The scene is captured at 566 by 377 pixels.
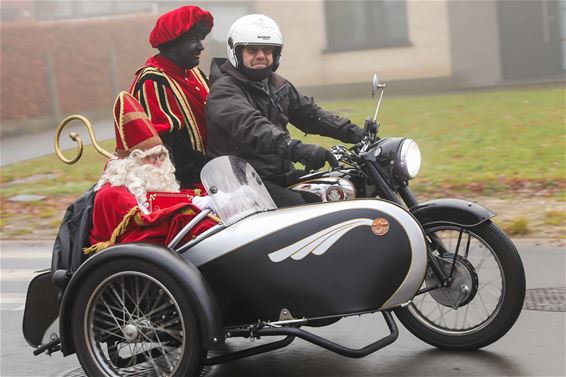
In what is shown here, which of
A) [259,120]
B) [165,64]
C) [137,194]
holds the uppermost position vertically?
[165,64]

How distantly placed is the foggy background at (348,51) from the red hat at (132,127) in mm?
14841

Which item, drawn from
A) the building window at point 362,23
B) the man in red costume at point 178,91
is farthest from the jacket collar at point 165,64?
the building window at point 362,23

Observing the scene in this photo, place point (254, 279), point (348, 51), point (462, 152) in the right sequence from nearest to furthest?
point (254, 279) → point (462, 152) → point (348, 51)

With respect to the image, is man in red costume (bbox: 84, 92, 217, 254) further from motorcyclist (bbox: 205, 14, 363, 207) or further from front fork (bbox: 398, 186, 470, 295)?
front fork (bbox: 398, 186, 470, 295)

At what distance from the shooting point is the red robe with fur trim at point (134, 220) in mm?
4871

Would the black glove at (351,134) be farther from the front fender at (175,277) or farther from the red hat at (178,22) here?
the front fender at (175,277)

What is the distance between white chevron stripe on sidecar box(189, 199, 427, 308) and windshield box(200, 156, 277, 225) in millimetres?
93

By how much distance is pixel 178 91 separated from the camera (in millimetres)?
5586

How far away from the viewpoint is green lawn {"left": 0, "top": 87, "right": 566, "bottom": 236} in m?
10.9

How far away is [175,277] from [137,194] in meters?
0.56

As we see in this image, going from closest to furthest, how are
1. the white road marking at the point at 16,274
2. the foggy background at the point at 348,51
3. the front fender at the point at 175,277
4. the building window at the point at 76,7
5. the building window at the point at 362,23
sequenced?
the front fender at the point at 175,277
the white road marking at the point at 16,274
the foggy background at the point at 348,51
the building window at the point at 362,23
the building window at the point at 76,7

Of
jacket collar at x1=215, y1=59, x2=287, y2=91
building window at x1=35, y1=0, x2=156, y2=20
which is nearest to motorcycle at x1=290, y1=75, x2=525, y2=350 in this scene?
jacket collar at x1=215, y1=59, x2=287, y2=91

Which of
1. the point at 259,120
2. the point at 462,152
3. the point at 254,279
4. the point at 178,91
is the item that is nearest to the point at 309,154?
the point at 259,120

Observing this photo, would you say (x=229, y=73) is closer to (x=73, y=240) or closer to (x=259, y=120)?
(x=259, y=120)
